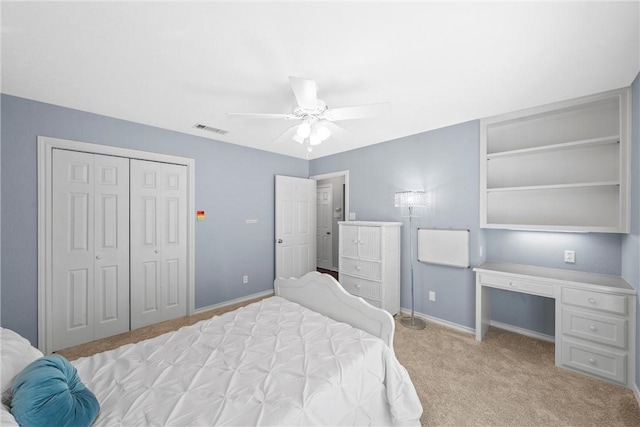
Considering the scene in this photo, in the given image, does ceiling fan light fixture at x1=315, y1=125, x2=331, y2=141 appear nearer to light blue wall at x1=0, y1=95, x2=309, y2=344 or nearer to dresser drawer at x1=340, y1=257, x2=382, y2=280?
dresser drawer at x1=340, y1=257, x2=382, y2=280

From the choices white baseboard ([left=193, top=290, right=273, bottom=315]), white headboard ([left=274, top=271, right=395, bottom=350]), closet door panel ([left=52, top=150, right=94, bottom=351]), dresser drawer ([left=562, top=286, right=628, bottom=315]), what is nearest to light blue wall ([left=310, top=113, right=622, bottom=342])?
dresser drawer ([left=562, top=286, right=628, bottom=315])

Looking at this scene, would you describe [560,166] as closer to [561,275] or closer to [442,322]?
[561,275]

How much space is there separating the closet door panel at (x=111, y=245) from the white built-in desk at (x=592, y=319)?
13.5 ft

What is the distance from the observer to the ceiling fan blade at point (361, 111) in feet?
5.79

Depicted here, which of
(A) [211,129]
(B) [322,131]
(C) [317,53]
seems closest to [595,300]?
(B) [322,131]

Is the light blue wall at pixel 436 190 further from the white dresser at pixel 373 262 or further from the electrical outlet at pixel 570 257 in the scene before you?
the electrical outlet at pixel 570 257

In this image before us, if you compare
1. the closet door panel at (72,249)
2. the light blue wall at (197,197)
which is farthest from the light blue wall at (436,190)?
the closet door panel at (72,249)

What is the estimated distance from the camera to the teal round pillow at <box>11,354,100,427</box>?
0.90 meters

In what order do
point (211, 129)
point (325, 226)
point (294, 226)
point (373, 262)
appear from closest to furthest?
point (211, 129) → point (373, 262) → point (294, 226) → point (325, 226)

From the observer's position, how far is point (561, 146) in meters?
2.39

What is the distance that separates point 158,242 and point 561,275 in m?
4.35

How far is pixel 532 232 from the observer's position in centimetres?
277

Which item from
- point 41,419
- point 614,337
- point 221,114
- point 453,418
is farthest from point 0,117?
point 614,337

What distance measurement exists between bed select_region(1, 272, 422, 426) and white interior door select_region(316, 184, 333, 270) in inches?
155
